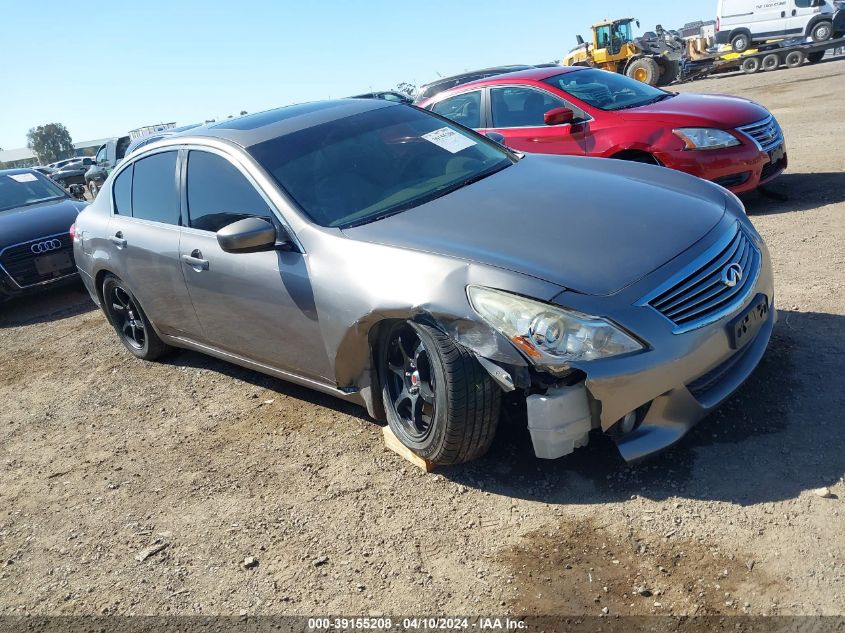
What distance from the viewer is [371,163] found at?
13.2 feet

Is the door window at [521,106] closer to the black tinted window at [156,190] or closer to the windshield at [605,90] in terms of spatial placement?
the windshield at [605,90]

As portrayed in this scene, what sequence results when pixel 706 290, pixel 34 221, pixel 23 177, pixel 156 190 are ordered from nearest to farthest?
1. pixel 706 290
2. pixel 156 190
3. pixel 34 221
4. pixel 23 177

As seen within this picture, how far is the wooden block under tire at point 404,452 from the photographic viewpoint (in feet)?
11.1

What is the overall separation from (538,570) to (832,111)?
1183cm

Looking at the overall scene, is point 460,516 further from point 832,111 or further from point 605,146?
point 832,111

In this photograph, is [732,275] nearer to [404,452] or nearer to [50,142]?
[404,452]

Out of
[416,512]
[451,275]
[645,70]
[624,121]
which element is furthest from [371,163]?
[645,70]

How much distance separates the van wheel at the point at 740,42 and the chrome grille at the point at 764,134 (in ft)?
68.5

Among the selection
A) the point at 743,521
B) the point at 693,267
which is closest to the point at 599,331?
the point at 693,267

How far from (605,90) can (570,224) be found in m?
4.86

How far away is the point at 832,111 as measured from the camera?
11891 millimetres

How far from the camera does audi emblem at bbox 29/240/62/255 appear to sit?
7.99 meters

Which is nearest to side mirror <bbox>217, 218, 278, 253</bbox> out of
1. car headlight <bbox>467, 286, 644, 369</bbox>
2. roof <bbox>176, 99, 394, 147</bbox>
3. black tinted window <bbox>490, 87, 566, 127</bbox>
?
roof <bbox>176, 99, 394, 147</bbox>

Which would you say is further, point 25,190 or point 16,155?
point 16,155
